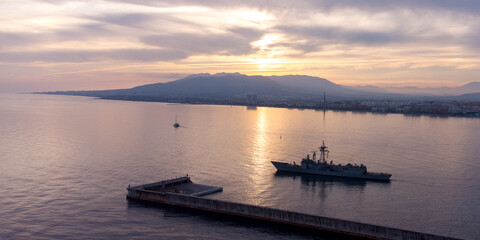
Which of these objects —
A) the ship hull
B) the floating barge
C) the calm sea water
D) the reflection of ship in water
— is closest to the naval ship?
the ship hull

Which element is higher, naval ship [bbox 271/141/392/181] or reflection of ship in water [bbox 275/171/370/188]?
naval ship [bbox 271/141/392/181]

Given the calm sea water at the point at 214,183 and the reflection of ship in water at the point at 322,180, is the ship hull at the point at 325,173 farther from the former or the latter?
the calm sea water at the point at 214,183

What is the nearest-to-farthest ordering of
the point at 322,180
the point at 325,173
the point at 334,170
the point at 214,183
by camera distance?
1. the point at 214,183
2. the point at 322,180
3. the point at 334,170
4. the point at 325,173

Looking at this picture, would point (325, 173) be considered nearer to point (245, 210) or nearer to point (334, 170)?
point (334, 170)

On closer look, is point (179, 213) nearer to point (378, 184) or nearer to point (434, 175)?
point (378, 184)

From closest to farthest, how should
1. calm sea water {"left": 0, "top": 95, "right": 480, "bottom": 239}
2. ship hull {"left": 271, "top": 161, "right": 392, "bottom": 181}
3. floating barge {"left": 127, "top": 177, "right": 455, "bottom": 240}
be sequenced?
floating barge {"left": 127, "top": 177, "right": 455, "bottom": 240}, calm sea water {"left": 0, "top": 95, "right": 480, "bottom": 239}, ship hull {"left": 271, "top": 161, "right": 392, "bottom": 181}

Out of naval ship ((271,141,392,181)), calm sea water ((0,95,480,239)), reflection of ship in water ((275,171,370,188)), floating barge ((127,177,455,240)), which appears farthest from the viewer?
naval ship ((271,141,392,181))

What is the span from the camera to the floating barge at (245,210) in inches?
735

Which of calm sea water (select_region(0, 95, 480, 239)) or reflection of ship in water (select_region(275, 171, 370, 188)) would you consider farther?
reflection of ship in water (select_region(275, 171, 370, 188))

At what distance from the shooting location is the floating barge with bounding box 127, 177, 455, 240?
18.7 m

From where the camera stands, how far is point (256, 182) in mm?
29891

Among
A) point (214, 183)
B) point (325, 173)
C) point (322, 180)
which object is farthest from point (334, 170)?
point (214, 183)

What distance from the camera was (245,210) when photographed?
2186 centimetres

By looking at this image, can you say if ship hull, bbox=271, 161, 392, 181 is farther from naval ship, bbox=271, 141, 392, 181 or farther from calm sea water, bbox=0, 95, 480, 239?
calm sea water, bbox=0, 95, 480, 239
